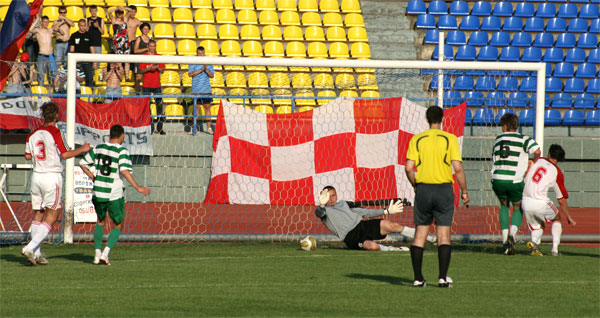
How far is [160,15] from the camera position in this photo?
2078 centimetres

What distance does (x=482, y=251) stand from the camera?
37.9 feet

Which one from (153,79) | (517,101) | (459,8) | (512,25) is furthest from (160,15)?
(512,25)

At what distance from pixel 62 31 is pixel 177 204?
5.38 meters

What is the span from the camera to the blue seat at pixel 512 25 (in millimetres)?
22266

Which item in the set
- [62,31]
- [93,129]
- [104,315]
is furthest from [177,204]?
[104,315]

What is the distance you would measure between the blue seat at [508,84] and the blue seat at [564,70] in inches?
78.0

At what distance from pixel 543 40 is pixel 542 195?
40.2 feet

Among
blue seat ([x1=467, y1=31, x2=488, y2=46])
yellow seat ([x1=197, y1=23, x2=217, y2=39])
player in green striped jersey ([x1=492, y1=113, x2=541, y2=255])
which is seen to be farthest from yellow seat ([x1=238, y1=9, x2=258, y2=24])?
player in green striped jersey ([x1=492, y1=113, x2=541, y2=255])

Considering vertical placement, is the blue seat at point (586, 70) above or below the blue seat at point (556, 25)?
below

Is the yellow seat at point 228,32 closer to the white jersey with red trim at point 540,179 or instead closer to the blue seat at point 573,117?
the blue seat at point 573,117

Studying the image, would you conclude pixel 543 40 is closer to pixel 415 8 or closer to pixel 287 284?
pixel 415 8

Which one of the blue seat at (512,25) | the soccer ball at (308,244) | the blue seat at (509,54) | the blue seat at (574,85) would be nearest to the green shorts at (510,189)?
the soccer ball at (308,244)

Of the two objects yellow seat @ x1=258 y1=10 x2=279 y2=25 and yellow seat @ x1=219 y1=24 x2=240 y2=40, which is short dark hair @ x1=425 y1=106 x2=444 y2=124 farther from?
yellow seat @ x1=258 y1=10 x2=279 y2=25

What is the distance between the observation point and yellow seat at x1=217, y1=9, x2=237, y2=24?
21.1m
